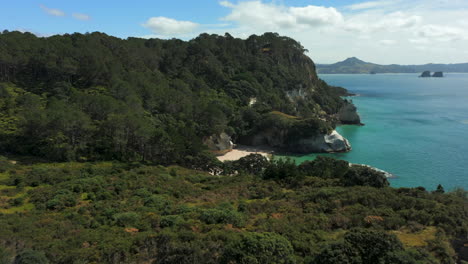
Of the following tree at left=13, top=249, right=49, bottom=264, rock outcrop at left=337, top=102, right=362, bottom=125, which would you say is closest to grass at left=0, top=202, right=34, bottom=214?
tree at left=13, top=249, right=49, bottom=264

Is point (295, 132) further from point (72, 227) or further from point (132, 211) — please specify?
point (72, 227)

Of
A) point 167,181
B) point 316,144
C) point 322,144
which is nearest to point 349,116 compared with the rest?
point 322,144

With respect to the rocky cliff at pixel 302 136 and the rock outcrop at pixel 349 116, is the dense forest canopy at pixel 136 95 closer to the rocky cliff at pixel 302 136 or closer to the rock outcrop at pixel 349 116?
the rocky cliff at pixel 302 136

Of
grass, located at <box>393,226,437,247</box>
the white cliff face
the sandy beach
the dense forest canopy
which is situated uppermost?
the dense forest canopy

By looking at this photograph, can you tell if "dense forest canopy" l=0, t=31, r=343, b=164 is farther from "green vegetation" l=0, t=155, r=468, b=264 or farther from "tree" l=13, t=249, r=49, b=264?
"tree" l=13, t=249, r=49, b=264

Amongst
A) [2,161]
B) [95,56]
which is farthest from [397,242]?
[95,56]

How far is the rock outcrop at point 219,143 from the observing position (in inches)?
1860

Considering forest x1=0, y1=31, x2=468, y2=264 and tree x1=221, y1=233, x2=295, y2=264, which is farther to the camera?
forest x1=0, y1=31, x2=468, y2=264

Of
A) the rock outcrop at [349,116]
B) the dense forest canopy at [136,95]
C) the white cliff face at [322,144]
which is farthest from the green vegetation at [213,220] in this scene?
the rock outcrop at [349,116]

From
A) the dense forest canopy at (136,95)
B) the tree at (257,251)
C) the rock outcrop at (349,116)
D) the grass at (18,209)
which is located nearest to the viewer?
the tree at (257,251)

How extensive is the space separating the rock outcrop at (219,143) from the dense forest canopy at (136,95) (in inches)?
48.4

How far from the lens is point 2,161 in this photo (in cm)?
2719

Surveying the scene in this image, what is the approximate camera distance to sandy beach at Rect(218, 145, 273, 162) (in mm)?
46219

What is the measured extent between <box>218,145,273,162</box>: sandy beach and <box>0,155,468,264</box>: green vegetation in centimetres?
1755
